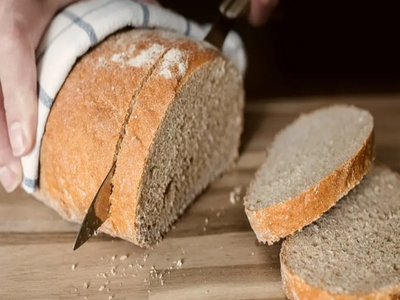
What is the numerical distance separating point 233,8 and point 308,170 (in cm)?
94

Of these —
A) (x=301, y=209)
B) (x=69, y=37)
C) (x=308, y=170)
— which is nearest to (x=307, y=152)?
(x=308, y=170)

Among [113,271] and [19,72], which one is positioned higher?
[19,72]

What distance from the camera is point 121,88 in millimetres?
2037

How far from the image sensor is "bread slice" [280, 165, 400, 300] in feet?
5.76

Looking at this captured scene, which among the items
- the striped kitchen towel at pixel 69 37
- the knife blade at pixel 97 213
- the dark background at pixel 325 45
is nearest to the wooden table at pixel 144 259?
the knife blade at pixel 97 213

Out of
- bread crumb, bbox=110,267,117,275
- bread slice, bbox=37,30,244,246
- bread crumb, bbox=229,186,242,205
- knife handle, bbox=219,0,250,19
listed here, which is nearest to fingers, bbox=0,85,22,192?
bread slice, bbox=37,30,244,246

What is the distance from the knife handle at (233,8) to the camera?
2592mm

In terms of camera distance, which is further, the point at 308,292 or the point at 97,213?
the point at 97,213

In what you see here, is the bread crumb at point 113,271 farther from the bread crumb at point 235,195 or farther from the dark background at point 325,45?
the dark background at point 325,45

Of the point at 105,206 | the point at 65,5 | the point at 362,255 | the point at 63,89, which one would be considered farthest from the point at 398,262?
the point at 65,5

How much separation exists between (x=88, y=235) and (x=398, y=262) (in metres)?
1.18

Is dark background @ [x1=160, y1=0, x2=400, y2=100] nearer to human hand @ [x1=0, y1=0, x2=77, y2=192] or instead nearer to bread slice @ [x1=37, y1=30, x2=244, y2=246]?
bread slice @ [x1=37, y1=30, x2=244, y2=246]

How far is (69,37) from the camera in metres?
2.12

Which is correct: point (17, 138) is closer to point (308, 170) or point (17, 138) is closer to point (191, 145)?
point (191, 145)
